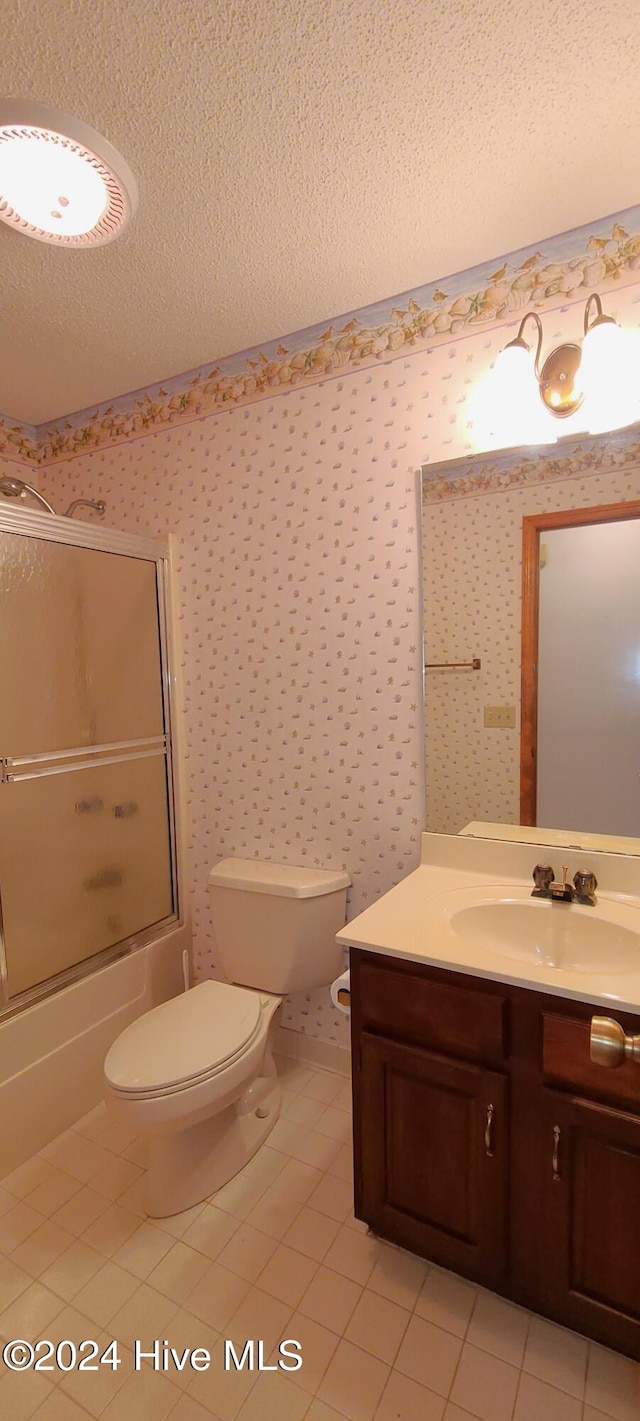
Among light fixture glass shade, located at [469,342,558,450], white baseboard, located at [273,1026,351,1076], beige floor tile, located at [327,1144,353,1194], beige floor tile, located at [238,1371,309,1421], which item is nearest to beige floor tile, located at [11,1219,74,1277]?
beige floor tile, located at [238,1371,309,1421]

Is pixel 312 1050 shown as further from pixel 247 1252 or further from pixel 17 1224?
pixel 17 1224

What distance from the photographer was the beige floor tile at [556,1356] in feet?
3.55

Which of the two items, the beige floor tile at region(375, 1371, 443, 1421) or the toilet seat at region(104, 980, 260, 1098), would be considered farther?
the toilet seat at region(104, 980, 260, 1098)

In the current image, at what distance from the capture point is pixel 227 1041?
1.48m

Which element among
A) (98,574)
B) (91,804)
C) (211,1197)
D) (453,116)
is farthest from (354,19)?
(211,1197)

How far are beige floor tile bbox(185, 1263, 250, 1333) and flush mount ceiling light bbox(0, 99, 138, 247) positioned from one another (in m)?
2.27

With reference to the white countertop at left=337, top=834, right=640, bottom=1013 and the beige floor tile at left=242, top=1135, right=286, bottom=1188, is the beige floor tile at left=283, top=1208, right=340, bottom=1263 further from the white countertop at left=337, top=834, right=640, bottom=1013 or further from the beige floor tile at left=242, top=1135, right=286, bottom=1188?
the white countertop at left=337, top=834, right=640, bottom=1013

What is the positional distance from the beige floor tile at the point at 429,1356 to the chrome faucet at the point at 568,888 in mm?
881

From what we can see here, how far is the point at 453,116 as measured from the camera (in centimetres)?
108

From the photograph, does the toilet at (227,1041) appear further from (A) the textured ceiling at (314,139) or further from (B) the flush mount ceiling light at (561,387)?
(A) the textured ceiling at (314,139)

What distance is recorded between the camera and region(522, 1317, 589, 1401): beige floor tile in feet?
3.55

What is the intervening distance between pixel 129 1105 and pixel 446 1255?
0.75 m

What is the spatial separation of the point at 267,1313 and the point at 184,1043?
54cm

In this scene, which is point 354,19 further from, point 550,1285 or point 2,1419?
point 2,1419
